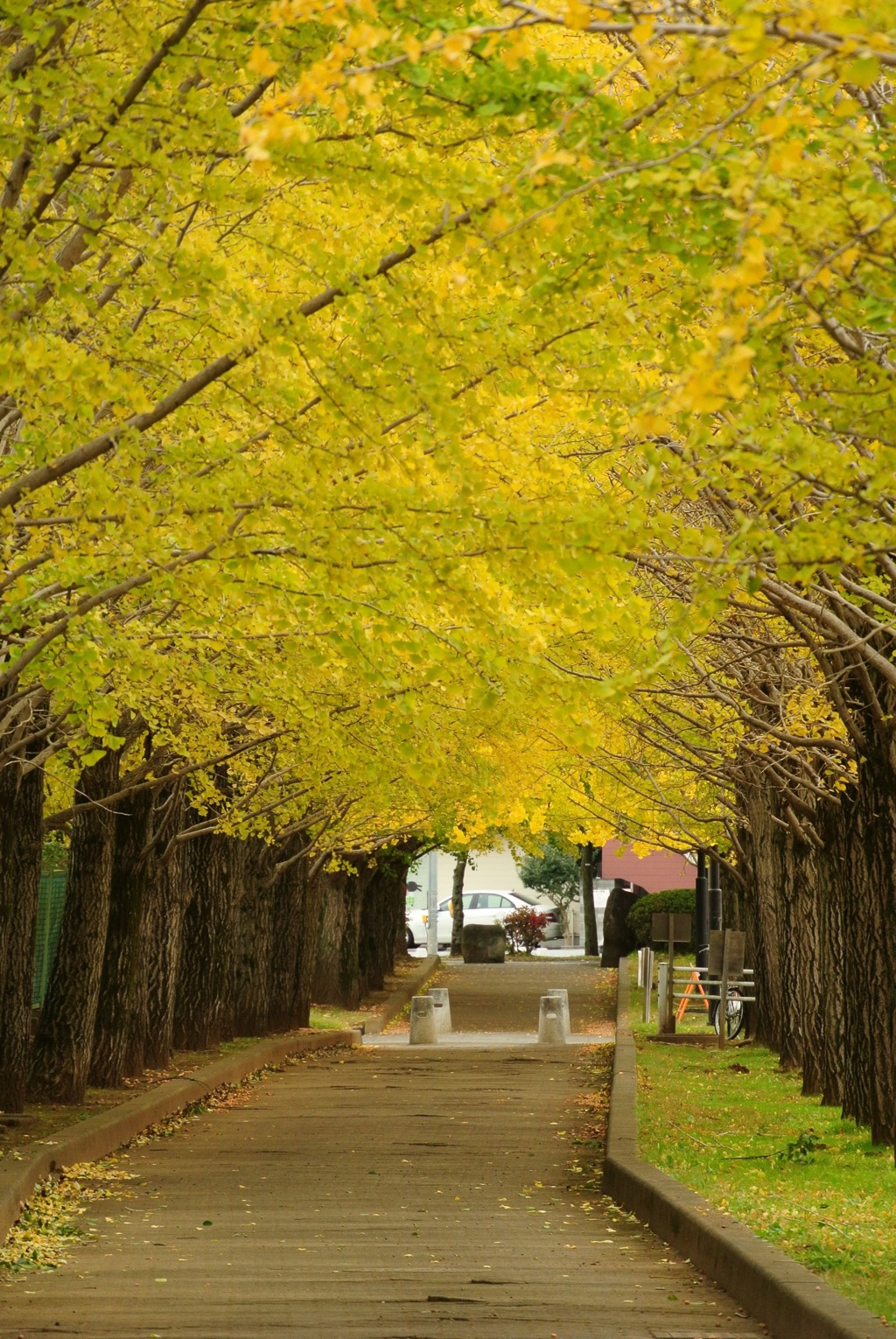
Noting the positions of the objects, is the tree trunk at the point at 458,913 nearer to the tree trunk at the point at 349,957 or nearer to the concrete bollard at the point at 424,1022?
the tree trunk at the point at 349,957

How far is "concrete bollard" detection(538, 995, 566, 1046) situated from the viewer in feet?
93.4

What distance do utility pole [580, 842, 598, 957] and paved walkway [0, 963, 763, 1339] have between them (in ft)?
116

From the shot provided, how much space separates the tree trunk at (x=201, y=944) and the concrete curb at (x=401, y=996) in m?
10.1

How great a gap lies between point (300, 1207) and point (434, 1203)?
3.01 ft

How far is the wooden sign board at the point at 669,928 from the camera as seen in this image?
27.6 m

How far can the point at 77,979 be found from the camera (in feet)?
53.3

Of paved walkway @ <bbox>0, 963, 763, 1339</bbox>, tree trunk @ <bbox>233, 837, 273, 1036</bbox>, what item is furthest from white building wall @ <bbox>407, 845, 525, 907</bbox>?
paved walkway @ <bbox>0, 963, 763, 1339</bbox>

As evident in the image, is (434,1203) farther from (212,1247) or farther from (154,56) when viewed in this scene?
(154,56)

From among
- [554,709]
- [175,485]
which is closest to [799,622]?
[554,709]

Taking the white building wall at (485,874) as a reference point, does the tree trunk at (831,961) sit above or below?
below

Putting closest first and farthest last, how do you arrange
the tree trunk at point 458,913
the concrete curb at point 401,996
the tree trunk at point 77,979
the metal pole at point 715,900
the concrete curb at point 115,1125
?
1. the concrete curb at point 115,1125
2. the tree trunk at point 77,979
3. the metal pole at point 715,900
4. the concrete curb at point 401,996
5. the tree trunk at point 458,913

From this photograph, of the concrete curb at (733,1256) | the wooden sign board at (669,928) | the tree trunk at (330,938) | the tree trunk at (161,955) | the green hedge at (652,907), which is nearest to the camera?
the concrete curb at (733,1256)

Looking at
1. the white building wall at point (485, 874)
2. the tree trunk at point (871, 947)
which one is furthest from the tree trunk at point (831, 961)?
the white building wall at point (485, 874)

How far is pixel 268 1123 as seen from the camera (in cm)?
1761
